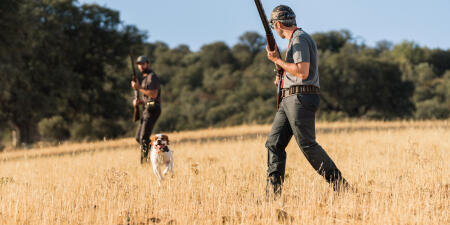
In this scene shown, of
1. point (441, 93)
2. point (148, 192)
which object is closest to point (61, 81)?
point (148, 192)

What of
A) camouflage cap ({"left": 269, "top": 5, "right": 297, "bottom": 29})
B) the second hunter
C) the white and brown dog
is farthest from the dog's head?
camouflage cap ({"left": 269, "top": 5, "right": 297, "bottom": 29})

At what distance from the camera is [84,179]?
6973 mm

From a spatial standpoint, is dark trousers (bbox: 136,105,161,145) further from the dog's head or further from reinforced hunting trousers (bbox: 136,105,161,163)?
the dog's head

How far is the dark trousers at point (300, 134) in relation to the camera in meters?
4.82

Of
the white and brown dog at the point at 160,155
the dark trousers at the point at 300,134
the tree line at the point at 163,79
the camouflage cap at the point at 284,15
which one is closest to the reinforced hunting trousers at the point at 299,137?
the dark trousers at the point at 300,134

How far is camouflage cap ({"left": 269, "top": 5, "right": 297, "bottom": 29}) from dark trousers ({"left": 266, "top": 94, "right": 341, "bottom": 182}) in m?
0.93

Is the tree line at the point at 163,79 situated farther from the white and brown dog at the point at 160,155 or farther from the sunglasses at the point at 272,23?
the sunglasses at the point at 272,23

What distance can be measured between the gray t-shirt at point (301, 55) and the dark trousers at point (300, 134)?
180 millimetres

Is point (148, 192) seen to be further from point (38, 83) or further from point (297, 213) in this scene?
point (38, 83)

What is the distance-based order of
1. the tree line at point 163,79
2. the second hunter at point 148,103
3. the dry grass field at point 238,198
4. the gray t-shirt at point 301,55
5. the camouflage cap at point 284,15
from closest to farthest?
1. the dry grass field at point 238,198
2. the gray t-shirt at point 301,55
3. the camouflage cap at point 284,15
4. the second hunter at point 148,103
5. the tree line at point 163,79

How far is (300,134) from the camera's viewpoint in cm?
484

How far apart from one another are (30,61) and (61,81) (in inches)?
117

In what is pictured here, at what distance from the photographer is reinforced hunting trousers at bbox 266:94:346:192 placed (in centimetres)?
482

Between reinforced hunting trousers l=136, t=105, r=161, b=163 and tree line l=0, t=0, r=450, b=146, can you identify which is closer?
reinforced hunting trousers l=136, t=105, r=161, b=163
